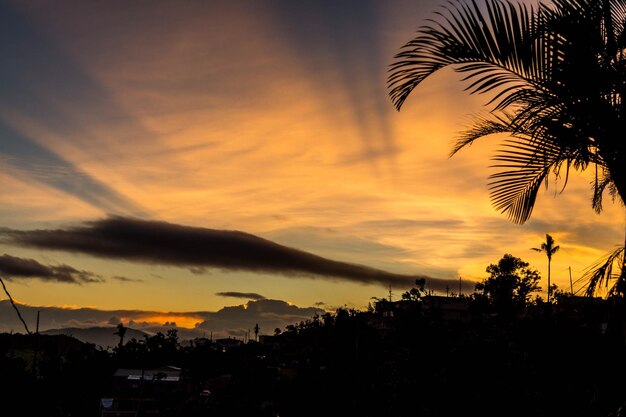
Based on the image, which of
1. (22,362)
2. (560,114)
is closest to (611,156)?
(560,114)

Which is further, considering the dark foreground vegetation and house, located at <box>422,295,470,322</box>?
house, located at <box>422,295,470,322</box>

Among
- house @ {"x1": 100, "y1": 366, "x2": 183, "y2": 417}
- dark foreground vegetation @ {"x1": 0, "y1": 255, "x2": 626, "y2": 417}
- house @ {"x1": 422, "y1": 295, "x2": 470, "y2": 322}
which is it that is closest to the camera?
dark foreground vegetation @ {"x1": 0, "y1": 255, "x2": 626, "y2": 417}

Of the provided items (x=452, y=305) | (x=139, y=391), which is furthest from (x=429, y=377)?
(x=452, y=305)

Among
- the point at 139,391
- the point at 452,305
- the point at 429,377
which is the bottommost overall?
the point at 139,391

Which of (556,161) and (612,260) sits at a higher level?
(556,161)

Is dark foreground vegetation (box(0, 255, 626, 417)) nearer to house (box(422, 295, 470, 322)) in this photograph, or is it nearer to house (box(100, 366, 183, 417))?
house (box(100, 366, 183, 417))

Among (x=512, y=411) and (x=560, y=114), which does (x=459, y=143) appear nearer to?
(x=560, y=114)

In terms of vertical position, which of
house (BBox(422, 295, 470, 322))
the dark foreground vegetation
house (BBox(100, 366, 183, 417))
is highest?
house (BBox(422, 295, 470, 322))

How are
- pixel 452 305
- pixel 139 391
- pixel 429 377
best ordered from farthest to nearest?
pixel 452 305, pixel 139 391, pixel 429 377

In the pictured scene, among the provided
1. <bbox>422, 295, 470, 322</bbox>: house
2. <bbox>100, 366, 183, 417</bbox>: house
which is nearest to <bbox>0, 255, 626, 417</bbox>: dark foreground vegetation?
<bbox>100, 366, 183, 417</bbox>: house

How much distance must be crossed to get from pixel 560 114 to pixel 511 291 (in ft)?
267

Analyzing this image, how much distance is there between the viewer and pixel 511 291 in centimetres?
8212

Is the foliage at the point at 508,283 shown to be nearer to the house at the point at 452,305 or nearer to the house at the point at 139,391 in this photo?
the house at the point at 452,305

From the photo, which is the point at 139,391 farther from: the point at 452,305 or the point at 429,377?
the point at 429,377
